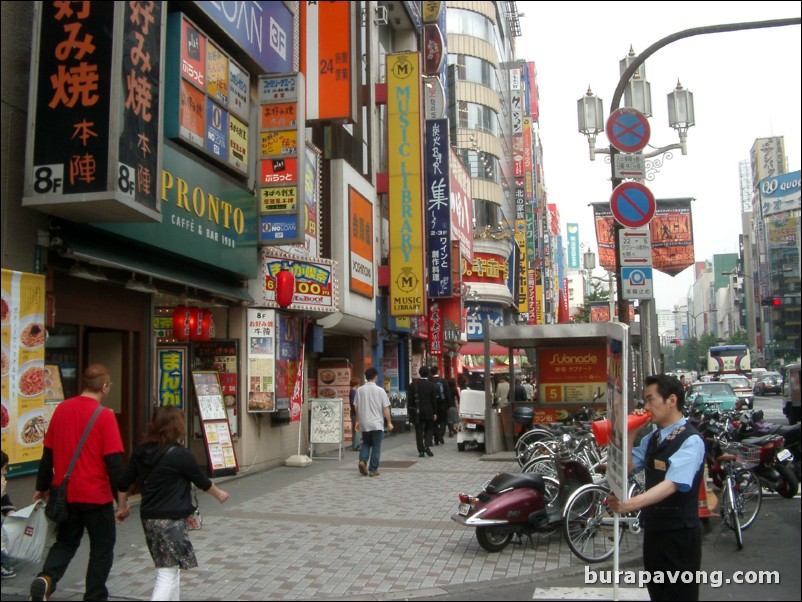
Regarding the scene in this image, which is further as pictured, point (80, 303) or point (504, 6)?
point (504, 6)

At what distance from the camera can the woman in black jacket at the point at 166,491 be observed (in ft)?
17.9

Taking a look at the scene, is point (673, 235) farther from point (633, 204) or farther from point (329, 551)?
point (329, 551)

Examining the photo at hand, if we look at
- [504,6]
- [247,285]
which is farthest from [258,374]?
[504,6]

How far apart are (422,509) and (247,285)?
17.8ft

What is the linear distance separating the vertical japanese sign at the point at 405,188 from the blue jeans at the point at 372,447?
7.38m

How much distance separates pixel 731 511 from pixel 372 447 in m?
6.92

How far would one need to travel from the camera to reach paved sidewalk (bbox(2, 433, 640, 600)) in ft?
22.0

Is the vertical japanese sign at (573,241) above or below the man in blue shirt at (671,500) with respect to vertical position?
above

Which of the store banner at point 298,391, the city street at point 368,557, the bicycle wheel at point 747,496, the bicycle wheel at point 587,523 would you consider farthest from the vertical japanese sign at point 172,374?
the bicycle wheel at point 747,496

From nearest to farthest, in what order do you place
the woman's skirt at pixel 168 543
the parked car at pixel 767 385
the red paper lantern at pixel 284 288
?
1. the woman's skirt at pixel 168 543
2. the red paper lantern at pixel 284 288
3. the parked car at pixel 767 385

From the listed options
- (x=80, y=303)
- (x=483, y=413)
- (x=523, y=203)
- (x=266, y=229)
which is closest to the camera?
(x=80, y=303)

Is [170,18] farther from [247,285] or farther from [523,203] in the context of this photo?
[523,203]

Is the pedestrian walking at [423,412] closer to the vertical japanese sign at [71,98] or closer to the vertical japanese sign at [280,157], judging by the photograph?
the vertical japanese sign at [280,157]

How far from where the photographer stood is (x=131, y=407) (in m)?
10.6
